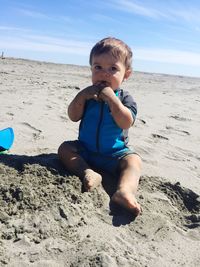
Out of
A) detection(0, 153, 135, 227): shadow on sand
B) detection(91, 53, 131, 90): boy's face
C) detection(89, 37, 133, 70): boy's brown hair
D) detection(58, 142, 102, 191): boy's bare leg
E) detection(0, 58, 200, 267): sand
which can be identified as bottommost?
detection(0, 58, 200, 267): sand

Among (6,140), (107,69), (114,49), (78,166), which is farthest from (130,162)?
(6,140)

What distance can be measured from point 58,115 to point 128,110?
2.81 meters

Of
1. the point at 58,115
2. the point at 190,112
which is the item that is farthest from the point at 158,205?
the point at 190,112

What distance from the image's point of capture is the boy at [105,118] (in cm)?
338

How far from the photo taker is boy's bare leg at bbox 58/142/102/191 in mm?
3033

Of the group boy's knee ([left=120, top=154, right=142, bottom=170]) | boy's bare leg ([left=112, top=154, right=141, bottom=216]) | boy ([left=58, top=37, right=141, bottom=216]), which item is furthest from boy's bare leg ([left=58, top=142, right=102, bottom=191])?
boy's knee ([left=120, top=154, right=142, bottom=170])

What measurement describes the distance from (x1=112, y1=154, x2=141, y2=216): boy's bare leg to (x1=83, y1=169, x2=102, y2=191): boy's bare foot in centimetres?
17

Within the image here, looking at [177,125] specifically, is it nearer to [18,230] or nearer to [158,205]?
[158,205]

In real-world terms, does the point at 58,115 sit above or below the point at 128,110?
below

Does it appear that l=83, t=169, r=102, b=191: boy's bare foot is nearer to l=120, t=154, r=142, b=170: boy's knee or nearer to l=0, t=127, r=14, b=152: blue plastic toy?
l=120, t=154, r=142, b=170: boy's knee

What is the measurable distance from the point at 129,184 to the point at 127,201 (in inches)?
11.1

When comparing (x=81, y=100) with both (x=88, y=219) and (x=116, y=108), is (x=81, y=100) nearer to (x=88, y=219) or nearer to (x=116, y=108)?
(x=116, y=108)

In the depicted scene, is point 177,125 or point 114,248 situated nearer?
point 114,248

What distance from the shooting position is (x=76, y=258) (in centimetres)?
226
